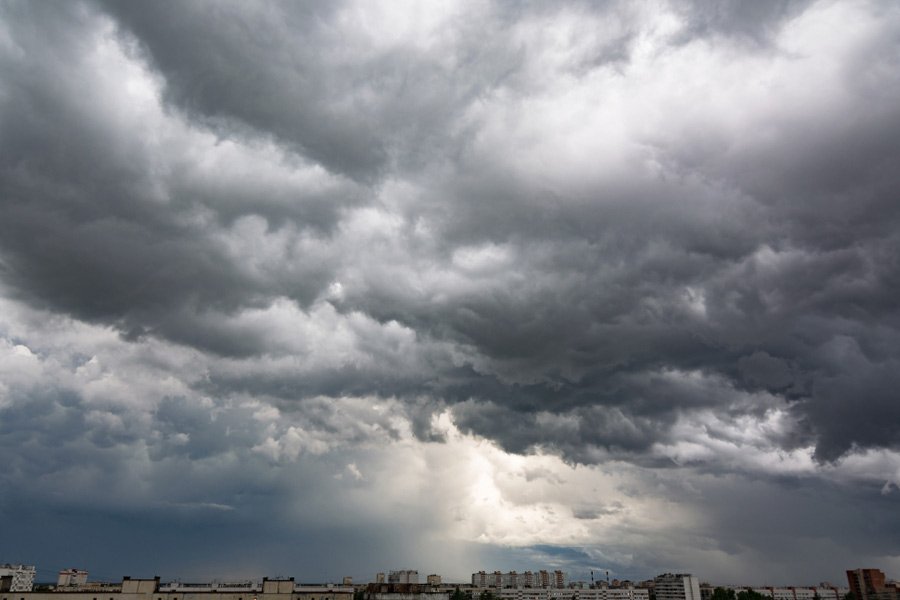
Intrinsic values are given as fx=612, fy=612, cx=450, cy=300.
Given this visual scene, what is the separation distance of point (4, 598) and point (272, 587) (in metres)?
45.8

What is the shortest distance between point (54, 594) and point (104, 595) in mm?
7833

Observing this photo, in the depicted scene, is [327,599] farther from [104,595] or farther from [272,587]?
[104,595]

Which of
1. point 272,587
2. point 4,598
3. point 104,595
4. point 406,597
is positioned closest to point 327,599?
point 272,587

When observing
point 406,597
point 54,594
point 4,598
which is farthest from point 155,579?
point 406,597

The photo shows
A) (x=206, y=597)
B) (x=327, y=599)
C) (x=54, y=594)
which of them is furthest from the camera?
(x=327, y=599)

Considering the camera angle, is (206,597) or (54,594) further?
(206,597)

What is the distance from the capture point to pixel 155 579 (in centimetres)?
11700

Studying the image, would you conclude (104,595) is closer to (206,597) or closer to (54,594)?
(54,594)

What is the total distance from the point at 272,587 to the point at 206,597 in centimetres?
1206

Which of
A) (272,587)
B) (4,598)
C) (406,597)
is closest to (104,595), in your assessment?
(4,598)

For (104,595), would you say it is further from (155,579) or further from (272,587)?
(272,587)

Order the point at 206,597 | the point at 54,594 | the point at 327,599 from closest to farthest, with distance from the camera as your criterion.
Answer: the point at 54,594
the point at 206,597
the point at 327,599

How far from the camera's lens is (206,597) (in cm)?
11544

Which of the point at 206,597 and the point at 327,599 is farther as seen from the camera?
the point at 327,599
